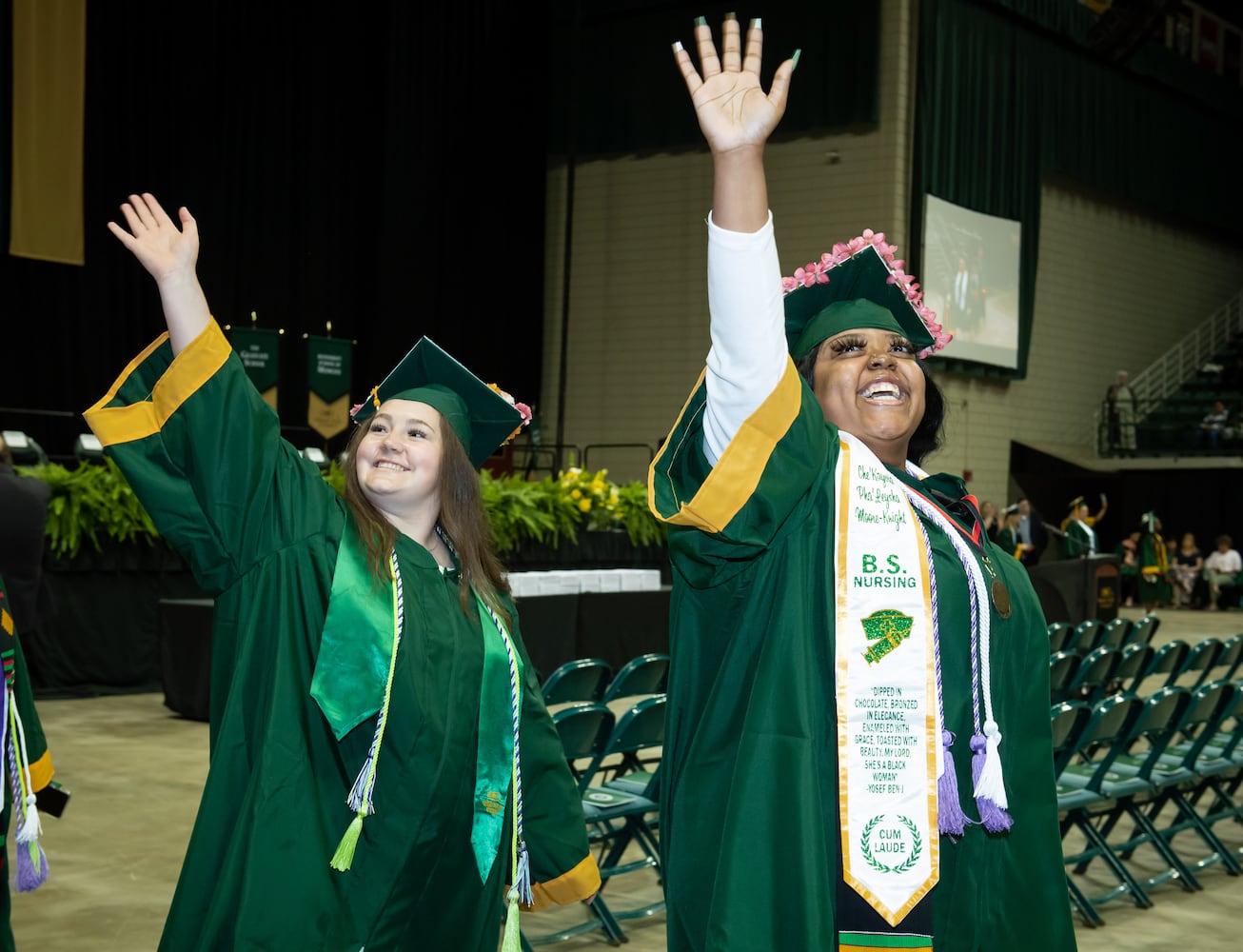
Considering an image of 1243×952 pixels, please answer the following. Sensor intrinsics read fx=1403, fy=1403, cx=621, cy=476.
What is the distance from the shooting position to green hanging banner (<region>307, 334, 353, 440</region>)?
50.3 feet

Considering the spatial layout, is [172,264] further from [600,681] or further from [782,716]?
[600,681]

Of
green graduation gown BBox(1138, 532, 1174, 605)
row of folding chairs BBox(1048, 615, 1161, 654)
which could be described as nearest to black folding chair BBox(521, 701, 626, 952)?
row of folding chairs BBox(1048, 615, 1161, 654)

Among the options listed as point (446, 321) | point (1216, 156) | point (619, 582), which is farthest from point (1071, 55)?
point (619, 582)

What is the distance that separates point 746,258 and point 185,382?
1.00 metres

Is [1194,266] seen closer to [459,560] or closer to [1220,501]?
[1220,501]

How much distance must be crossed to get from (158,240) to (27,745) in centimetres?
150

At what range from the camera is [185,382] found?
2.31 m

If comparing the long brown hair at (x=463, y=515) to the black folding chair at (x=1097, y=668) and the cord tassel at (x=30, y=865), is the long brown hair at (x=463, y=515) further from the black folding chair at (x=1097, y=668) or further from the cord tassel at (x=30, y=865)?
the black folding chair at (x=1097, y=668)

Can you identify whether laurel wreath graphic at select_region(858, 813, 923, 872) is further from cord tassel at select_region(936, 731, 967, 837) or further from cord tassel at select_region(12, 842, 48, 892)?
cord tassel at select_region(12, 842, 48, 892)

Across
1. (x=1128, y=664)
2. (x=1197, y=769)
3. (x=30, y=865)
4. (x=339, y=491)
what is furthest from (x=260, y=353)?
(x=30, y=865)

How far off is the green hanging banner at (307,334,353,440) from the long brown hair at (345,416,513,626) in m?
12.8

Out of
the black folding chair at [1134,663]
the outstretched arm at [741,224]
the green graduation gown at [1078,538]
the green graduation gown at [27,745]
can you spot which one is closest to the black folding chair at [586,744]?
the green graduation gown at [27,745]

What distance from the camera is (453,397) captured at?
271 centimetres

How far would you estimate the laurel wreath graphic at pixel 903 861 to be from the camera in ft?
6.66
